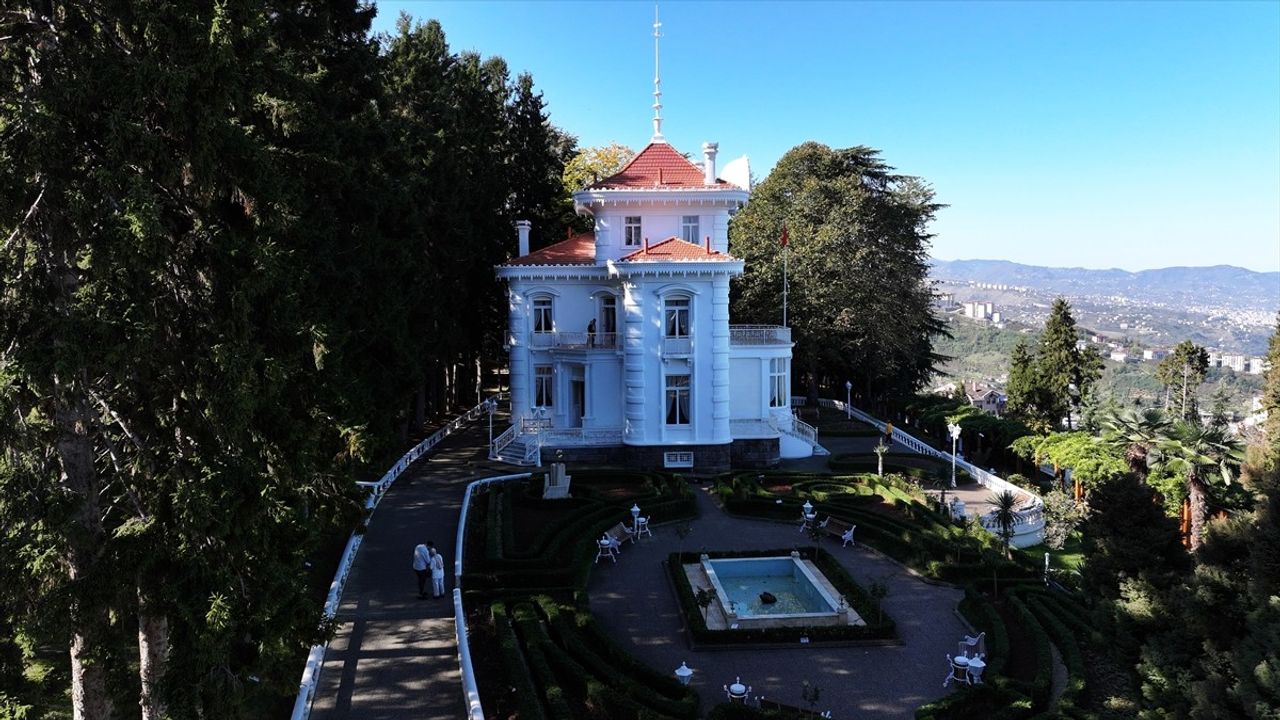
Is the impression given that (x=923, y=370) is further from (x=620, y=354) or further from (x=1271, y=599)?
(x=1271, y=599)

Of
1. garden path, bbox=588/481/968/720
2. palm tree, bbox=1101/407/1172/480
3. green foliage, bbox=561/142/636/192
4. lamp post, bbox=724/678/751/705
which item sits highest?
green foliage, bbox=561/142/636/192

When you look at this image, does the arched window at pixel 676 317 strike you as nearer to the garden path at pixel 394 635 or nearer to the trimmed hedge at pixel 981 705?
the garden path at pixel 394 635

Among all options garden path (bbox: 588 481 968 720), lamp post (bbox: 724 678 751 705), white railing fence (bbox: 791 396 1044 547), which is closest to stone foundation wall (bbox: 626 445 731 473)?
garden path (bbox: 588 481 968 720)

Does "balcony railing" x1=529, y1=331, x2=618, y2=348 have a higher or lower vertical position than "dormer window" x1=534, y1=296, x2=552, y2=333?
lower

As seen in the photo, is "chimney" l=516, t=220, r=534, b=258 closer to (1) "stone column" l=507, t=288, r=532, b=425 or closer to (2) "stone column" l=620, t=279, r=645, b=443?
(1) "stone column" l=507, t=288, r=532, b=425

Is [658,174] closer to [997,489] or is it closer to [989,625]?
[997,489]

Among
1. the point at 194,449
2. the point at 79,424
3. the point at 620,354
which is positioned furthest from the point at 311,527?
the point at 620,354
